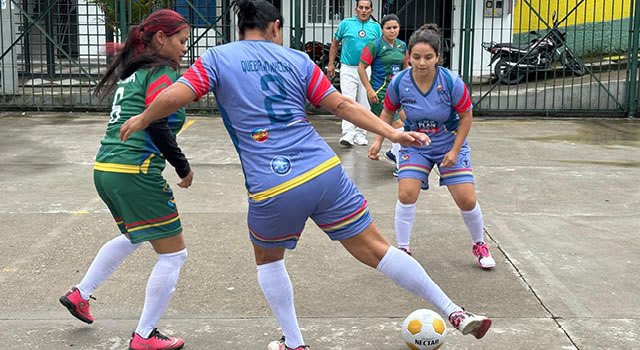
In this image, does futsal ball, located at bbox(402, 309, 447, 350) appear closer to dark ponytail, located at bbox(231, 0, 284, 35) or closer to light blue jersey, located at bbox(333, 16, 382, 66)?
dark ponytail, located at bbox(231, 0, 284, 35)

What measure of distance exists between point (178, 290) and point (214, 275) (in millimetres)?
316

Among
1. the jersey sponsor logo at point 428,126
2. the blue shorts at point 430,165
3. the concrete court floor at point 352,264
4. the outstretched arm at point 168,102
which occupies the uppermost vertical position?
the outstretched arm at point 168,102

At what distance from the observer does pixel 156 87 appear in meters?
3.38

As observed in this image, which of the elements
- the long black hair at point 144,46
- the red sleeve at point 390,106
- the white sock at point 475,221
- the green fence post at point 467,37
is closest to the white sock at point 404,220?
the white sock at point 475,221

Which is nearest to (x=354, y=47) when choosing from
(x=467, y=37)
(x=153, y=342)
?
(x=467, y=37)

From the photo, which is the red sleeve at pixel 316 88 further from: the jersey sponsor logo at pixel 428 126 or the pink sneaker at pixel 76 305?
the jersey sponsor logo at pixel 428 126

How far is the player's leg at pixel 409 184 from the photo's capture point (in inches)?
189

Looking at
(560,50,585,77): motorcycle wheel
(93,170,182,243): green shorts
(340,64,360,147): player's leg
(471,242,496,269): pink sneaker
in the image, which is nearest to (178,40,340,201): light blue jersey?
(93,170,182,243): green shorts

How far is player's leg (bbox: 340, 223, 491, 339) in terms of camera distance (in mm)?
3297

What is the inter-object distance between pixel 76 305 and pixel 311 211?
1.37 m

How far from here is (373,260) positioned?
10.9ft

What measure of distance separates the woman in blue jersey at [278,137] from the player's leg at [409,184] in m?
1.49

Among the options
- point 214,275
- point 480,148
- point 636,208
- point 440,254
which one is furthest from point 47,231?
point 480,148

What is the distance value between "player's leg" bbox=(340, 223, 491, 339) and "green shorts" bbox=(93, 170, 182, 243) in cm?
83
